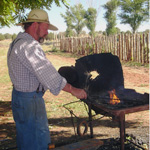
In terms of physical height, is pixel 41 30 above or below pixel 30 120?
above

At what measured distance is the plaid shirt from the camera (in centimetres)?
223

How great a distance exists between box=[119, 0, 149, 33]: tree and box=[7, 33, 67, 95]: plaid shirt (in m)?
44.7

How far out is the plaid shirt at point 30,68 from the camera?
7.30 ft

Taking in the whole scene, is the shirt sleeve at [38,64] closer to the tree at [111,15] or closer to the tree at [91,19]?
the tree at [111,15]

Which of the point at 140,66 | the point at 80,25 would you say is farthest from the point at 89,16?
the point at 140,66

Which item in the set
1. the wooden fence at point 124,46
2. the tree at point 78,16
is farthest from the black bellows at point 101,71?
the tree at point 78,16

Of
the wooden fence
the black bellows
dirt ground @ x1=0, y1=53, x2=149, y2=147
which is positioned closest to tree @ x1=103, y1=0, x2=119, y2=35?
the wooden fence

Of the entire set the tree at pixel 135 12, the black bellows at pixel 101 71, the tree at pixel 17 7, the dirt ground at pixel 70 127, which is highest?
the tree at pixel 135 12

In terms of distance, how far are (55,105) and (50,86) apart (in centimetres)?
455

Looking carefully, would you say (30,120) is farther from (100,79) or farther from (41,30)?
(100,79)

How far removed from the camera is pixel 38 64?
2223 millimetres

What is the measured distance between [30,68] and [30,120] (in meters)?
0.63

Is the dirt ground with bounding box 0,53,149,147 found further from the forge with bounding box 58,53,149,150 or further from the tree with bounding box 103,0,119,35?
the tree with bounding box 103,0,119,35

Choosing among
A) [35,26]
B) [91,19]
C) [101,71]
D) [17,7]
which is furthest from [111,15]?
[35,26]
